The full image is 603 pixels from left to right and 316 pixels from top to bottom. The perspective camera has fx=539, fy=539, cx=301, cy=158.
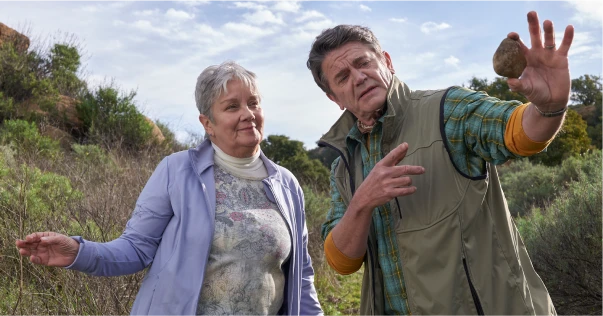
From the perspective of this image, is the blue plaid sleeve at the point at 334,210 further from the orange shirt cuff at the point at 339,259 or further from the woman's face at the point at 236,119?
the woman's face at the point at 236,119

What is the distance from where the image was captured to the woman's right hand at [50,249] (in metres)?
2.22

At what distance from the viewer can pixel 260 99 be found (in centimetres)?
273

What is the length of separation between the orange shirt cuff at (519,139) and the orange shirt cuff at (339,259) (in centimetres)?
81

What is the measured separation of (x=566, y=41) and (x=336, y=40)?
1.09 meters

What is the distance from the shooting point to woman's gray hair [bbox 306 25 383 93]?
2494 mm

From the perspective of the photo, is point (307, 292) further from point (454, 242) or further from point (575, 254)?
point (575, 254)

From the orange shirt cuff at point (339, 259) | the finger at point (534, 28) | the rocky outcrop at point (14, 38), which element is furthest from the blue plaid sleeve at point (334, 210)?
the rocky outcrop at point (14, 38)

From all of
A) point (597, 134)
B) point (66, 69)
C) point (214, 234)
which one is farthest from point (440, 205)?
point (597, 134)

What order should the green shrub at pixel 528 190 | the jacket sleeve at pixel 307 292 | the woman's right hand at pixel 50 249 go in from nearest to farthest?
the woman's right hand at pixel 50 249 → the jacket sleeve at pixel 307 292 → the green shrub at pixel 528 190

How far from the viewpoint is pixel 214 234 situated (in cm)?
247

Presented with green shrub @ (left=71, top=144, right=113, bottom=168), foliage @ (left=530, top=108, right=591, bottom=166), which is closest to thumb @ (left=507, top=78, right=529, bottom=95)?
green shrub @ (left=71, top=144, right=113, bottom=168)

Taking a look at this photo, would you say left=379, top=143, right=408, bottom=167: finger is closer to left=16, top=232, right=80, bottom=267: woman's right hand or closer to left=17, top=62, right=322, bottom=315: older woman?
left=17, top=62, right=322, bottom=315: older woman

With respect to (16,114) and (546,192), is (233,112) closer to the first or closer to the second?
(546,192)

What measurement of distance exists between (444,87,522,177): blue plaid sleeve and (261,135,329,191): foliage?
12.0 metres
